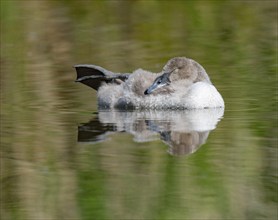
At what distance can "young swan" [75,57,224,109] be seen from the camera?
870 centimetres

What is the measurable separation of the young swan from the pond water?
0.12 metres

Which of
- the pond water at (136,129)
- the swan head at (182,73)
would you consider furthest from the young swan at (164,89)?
the pond water at (136,129)

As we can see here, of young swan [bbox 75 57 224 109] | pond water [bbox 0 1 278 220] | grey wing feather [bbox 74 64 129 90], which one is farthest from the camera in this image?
grey wing feather [bbox 74 64 129 90]

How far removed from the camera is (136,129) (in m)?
7.98

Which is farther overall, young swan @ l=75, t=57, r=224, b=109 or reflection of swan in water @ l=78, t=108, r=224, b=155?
young swan @ l=75, t=57, r=224, b=109

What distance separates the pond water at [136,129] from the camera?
238 inches

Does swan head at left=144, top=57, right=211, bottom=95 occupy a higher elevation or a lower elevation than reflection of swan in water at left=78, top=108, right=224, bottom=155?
higher

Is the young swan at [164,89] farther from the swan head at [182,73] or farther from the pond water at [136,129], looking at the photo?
the pond water at [136,129]

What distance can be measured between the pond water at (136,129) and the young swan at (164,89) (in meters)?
0.12

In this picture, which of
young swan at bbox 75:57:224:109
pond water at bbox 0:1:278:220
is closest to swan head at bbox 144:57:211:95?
young swan at bbox 75:57:224:109

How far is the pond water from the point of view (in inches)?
238

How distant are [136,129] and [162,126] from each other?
0.21 meters

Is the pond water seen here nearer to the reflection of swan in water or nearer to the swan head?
the reflection of swan in water

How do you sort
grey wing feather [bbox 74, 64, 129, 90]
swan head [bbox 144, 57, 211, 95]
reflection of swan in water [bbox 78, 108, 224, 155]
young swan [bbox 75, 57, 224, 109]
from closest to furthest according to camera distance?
1. reflection of swan in water [bbox 78, 108, 224, 155]
2. young swan [bbox 75, 57, 224, 109]
3. swan head [bbox 144, 57, 211, 95]
4. grey wing feather [bbox 74, 64, 129, 90]
